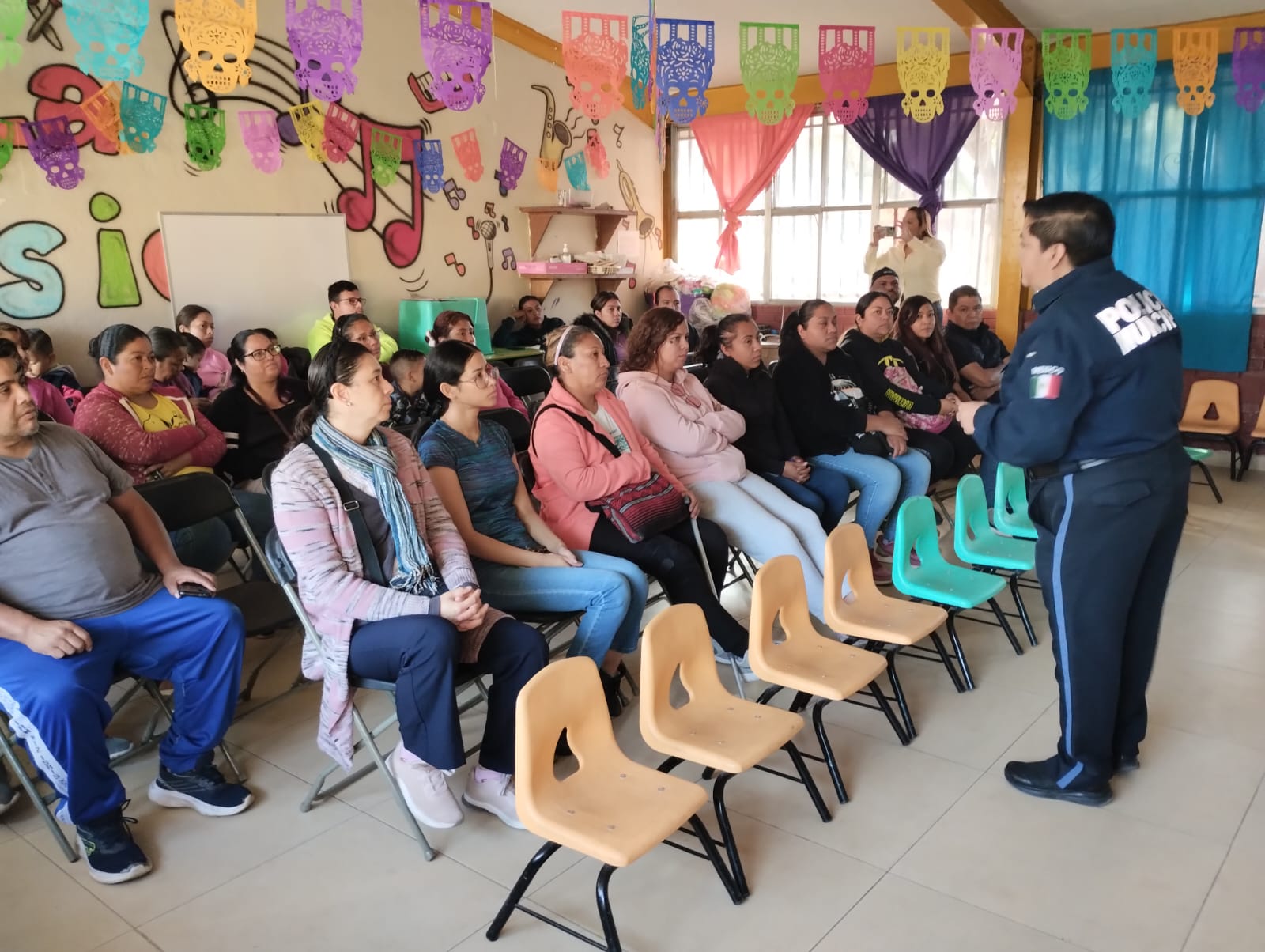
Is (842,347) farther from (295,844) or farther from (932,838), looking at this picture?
(295,844)

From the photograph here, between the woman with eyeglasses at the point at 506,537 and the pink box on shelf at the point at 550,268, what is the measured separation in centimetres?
467

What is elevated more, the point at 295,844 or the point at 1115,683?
the point at 1115,683

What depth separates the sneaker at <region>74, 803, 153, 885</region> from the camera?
2111 mm

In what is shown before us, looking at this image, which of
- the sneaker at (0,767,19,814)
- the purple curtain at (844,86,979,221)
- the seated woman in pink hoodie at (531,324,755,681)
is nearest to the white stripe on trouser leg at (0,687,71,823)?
the sneaker at (0,767,19,814)

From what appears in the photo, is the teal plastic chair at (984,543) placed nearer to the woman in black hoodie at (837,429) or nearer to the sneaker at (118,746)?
the woman in black hoodie at (837,429)

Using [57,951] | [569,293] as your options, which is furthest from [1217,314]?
[57,951]

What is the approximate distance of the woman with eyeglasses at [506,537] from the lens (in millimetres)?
2574

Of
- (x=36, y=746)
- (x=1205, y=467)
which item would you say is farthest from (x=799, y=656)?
(x=1205, y=467)

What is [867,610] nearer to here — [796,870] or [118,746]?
[796,870]

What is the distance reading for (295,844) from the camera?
2252mm

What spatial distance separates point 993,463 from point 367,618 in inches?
114

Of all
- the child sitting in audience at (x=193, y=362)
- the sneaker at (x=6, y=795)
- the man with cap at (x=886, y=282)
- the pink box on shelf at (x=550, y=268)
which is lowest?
the sneaker at (x=6, y=795)

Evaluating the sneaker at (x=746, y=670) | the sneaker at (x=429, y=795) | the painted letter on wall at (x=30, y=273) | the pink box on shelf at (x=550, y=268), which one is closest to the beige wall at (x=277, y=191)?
the painted letter on wall at (x=30, y=273)

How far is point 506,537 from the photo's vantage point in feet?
9.11
